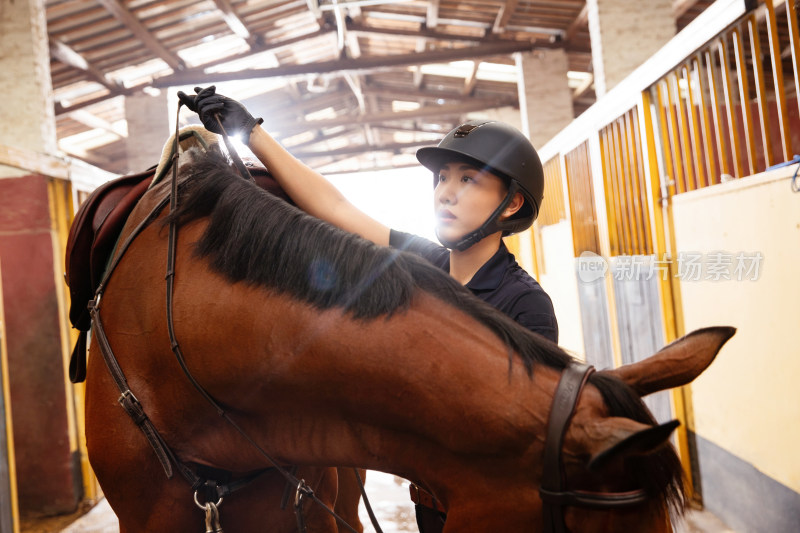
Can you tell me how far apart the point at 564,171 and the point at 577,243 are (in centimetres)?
79

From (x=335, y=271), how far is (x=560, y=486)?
1.58ft

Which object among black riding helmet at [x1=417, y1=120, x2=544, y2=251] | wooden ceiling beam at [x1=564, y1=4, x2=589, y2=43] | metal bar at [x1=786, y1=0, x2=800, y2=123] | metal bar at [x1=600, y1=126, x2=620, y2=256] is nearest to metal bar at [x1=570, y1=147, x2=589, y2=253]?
metal bar at [x1=600, y1=126, x2=620, y2=256]

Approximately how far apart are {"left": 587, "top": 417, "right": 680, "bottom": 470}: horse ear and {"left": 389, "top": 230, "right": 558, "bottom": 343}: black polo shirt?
497 millimetres

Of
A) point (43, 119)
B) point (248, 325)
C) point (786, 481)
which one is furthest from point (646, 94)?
point (43, 119)

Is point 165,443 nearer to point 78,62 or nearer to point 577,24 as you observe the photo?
point 78,62

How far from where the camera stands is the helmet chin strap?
1394 millimetres

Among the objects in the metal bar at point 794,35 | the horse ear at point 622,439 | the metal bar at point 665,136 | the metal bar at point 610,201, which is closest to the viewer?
the horse ear at point 622,439

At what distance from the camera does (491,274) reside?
1.42 m

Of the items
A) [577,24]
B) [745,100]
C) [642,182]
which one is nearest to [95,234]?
[745,100]

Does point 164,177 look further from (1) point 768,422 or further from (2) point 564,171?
(2) point 564,171

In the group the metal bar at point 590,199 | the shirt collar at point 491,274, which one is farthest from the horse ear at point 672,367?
the metal bar at point 590,199

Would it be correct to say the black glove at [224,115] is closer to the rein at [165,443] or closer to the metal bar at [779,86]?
the rein at [165,443]

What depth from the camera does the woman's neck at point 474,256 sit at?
4.85 feet

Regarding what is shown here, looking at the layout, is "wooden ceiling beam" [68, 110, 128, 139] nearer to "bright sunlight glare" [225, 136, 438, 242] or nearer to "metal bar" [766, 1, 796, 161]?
"bright sunlight glare" [225, 136, 438, 242]
